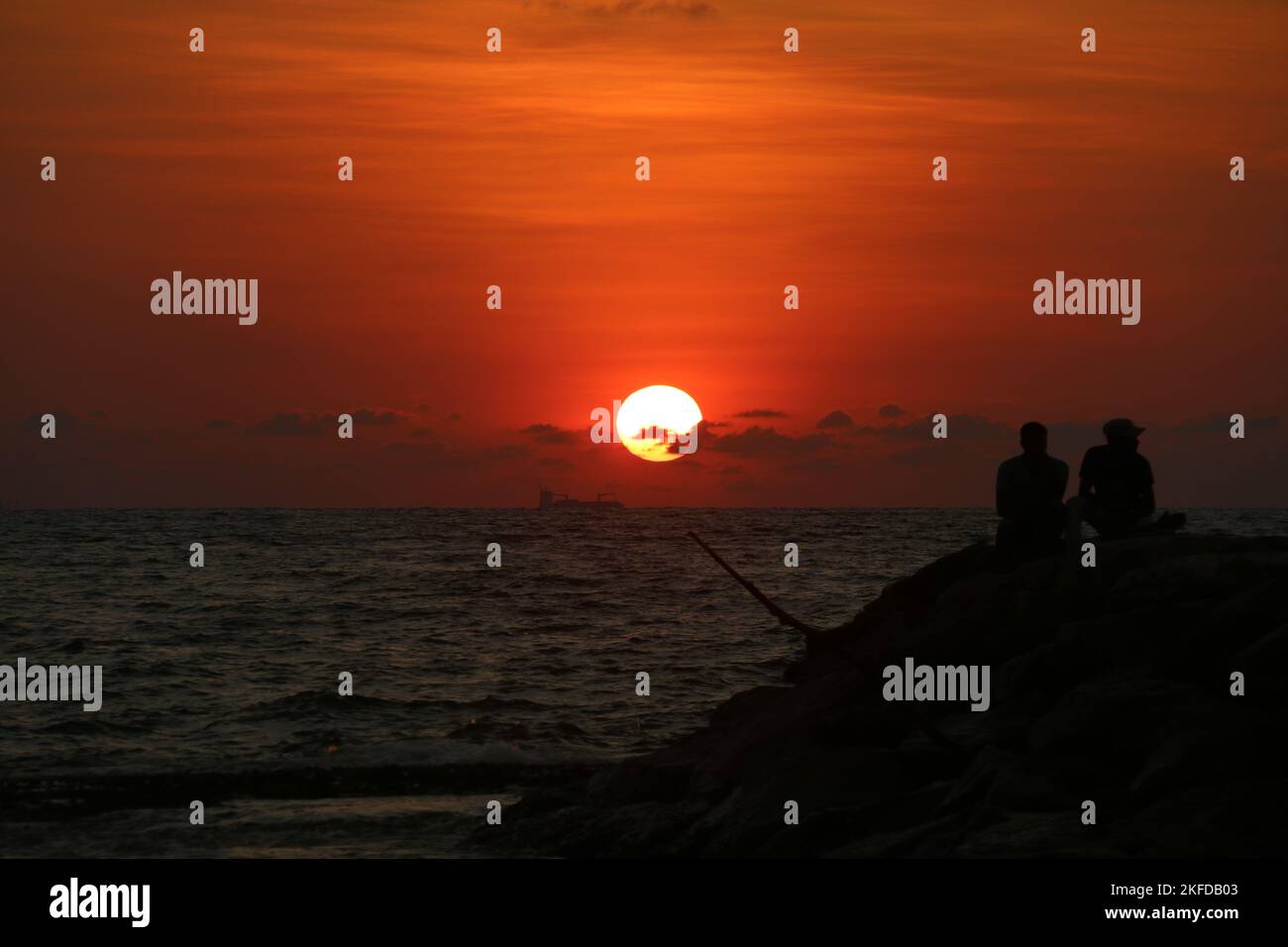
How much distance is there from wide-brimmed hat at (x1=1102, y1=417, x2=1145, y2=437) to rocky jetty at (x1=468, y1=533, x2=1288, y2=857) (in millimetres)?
1011

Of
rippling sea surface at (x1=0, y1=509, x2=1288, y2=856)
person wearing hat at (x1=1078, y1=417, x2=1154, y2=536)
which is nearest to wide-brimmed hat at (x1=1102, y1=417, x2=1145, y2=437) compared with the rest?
person wearing hat at (x1=1078, y1=417, x2=1154, y2=536)

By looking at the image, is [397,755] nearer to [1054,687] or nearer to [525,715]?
[525,715]

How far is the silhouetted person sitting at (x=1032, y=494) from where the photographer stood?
564 inches

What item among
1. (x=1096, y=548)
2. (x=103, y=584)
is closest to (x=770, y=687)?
(x=1096, y=548)

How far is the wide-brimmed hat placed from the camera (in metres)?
14.1

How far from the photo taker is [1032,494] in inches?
579

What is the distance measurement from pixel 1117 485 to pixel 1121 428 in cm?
73
